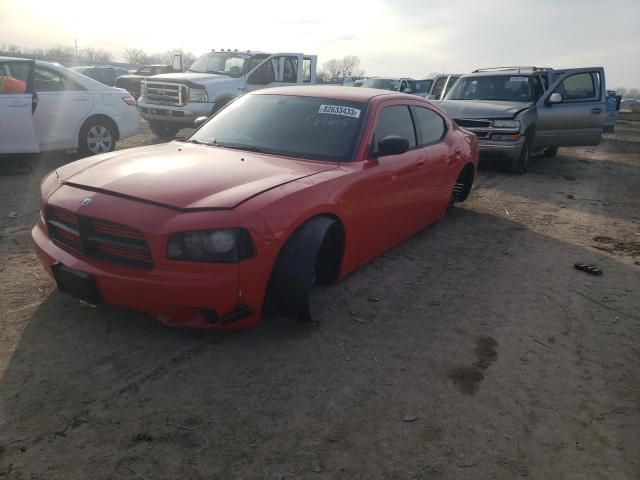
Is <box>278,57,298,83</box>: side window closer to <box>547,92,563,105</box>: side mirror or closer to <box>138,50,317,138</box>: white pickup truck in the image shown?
<box>138,50,317,138</box>: white pickup truck

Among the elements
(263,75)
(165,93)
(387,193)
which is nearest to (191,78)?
(165,93)

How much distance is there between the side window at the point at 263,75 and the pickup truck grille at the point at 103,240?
9894 millimetres

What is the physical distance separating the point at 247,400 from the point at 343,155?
2029 mm

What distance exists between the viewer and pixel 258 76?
12.3 meters

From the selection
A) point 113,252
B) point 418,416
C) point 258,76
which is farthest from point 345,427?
point 258,76

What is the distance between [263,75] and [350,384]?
35.9 ft

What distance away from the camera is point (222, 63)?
12695 millimetres

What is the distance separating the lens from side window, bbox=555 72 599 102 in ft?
34.1

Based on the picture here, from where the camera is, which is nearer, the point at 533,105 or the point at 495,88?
the point at 533,105

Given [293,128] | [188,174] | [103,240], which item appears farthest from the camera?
[293,128]

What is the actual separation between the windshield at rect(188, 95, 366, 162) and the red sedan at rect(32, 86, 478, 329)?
1 cm

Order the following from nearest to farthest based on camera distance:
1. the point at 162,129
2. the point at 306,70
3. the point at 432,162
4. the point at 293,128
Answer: the point at 293,128, the point at 432,162, the point at 162,129, the point at 306,70

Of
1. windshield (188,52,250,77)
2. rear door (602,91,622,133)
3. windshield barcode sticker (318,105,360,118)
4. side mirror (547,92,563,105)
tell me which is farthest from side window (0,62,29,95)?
rear door (602,91,622,133)

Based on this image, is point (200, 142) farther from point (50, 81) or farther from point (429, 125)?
point (50, 81)
